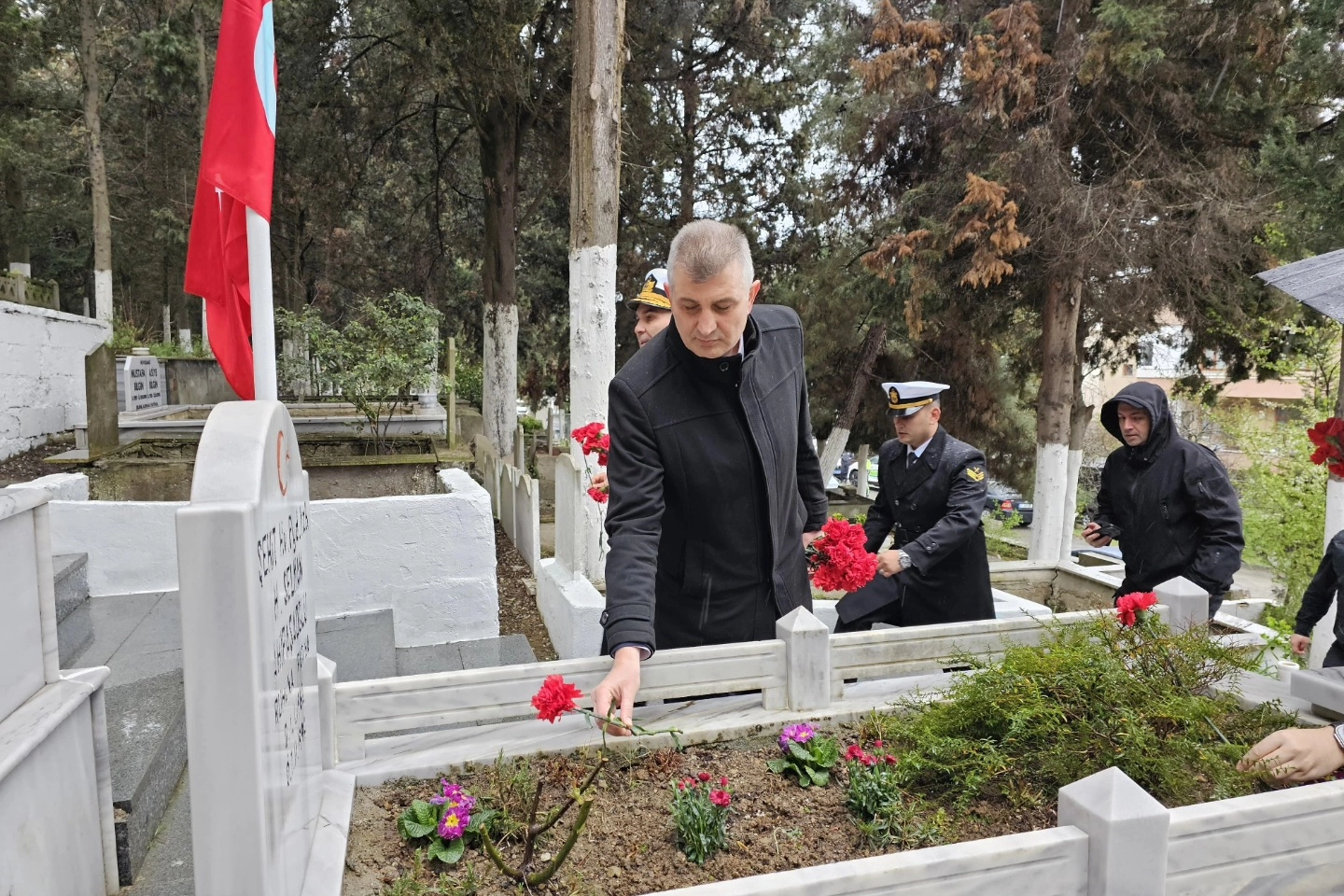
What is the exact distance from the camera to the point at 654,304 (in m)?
3.59

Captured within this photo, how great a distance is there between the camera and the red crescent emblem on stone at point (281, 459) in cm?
153

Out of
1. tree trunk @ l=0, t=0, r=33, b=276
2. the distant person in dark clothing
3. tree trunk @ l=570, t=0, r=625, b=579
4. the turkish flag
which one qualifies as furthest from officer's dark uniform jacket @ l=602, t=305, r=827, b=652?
tree trunk @ l=0, t=0, r=33, b=276

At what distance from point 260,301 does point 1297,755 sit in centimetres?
372

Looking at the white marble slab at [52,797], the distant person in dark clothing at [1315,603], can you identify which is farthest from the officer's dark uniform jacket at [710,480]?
the distant person in dark clothing at [1315,603]

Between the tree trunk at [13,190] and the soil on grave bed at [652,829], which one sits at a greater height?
the tree trunk at [13,190]

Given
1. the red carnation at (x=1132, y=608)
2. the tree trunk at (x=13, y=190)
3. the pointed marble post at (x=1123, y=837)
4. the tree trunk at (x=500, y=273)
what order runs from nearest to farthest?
1. the pointed marble post at (x=1123, y=837)
2. the red carnation at (x=1132, y=608)
3. the tree trunk at (x=500, y=273)
4. the tree trunk at (x=13, y=190)

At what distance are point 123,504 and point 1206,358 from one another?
14699mm

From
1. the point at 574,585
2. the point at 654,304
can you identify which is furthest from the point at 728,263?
the point at 574,585

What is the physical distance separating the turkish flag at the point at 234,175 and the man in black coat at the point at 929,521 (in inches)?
116

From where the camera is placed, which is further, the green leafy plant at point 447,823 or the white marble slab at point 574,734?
the white marble slab at point 574,734

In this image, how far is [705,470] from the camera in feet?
7.32

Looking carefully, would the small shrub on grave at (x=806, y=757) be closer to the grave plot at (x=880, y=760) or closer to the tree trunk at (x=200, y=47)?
the grave plot at (x=880, y=760)

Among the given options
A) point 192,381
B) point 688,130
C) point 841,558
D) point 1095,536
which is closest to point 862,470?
point 688,130

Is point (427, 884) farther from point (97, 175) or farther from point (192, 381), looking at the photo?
point (97, 175)
